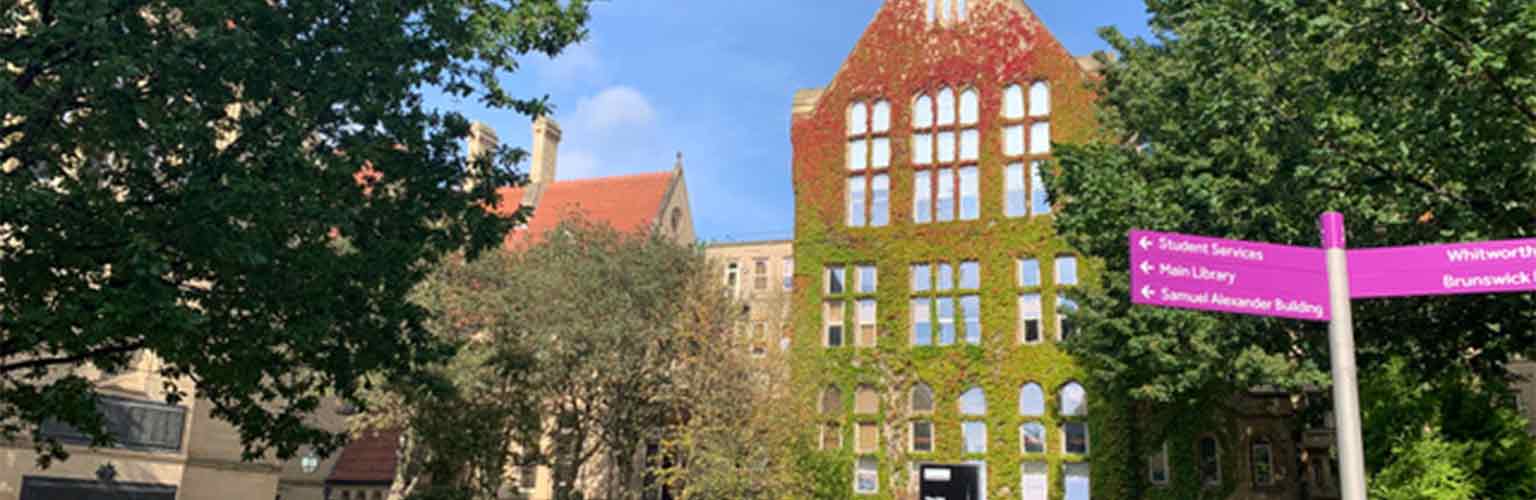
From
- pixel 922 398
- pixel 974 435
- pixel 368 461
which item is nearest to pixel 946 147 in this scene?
→ pixel 922 398

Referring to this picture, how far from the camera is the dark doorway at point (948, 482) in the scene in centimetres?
3005

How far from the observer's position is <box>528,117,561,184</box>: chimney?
6281 centimetres

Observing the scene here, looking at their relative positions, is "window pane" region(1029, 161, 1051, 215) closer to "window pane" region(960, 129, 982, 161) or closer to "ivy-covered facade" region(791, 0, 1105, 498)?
"ivy-covered facade" region(791, 0, 1105, 498)

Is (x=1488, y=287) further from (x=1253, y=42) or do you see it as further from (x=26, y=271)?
(x=26, y=271)

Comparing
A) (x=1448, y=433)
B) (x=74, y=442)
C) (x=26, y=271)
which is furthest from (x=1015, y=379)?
(x=26, y=271)

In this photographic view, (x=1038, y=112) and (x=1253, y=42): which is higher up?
(x=1038, y=112)

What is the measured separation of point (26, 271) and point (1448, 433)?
23258 mm

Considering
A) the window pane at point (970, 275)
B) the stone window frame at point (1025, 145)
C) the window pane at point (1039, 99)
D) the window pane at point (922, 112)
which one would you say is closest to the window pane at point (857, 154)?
the window pane at point (922, 112)

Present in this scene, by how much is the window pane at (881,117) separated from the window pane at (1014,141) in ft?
16.8

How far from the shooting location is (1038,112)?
45.3 metres

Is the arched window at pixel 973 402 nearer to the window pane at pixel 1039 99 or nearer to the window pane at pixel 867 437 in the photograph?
the window pane at pixel 867 437

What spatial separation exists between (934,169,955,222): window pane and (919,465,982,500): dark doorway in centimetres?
1549

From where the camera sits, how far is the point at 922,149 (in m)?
47.0

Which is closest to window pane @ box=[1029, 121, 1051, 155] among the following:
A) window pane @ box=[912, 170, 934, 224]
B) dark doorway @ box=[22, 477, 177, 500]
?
window pane @ box=[912, 170, 934, 224]
